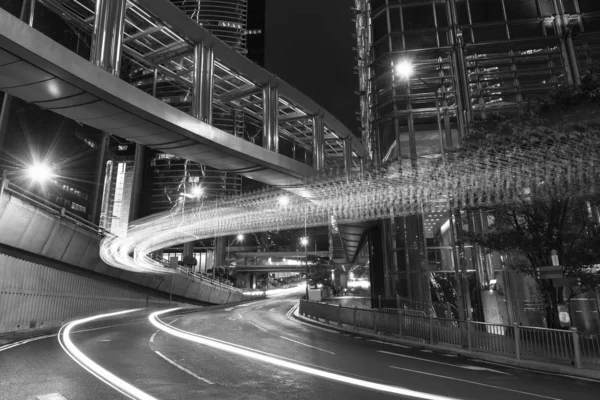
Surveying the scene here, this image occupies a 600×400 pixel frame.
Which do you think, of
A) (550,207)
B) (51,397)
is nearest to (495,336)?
(550,207)

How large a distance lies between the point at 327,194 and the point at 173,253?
116m

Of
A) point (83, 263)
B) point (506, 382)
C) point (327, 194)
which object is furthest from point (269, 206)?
point (506, 382)

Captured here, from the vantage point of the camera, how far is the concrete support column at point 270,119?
16.8 m

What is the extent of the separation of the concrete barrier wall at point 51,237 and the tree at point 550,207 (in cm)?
2049

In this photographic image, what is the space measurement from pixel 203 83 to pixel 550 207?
13.8m

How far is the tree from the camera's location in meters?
13.5

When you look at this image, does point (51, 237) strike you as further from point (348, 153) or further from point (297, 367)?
point (297, 367)

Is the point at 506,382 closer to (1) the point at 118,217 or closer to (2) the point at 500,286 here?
(2) the point at 500,286

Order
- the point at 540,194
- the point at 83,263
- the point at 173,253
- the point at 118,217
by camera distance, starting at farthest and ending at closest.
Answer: the point at 118,217 < the point at 173,253 < the point at 83,263 < the point at 540,194

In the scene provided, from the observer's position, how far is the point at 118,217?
157 meters

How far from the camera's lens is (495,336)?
14.2 m

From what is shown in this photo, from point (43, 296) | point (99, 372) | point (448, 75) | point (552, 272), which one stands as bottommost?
point (99, 372)

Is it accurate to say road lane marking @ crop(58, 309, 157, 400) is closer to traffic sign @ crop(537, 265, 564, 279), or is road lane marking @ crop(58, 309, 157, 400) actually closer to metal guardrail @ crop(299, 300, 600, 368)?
metal guardrail @ crop(299, 300, 600, 368)

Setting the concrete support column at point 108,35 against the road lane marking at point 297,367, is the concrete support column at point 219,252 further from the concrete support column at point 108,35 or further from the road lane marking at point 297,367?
the concrete support column at point 108,35
